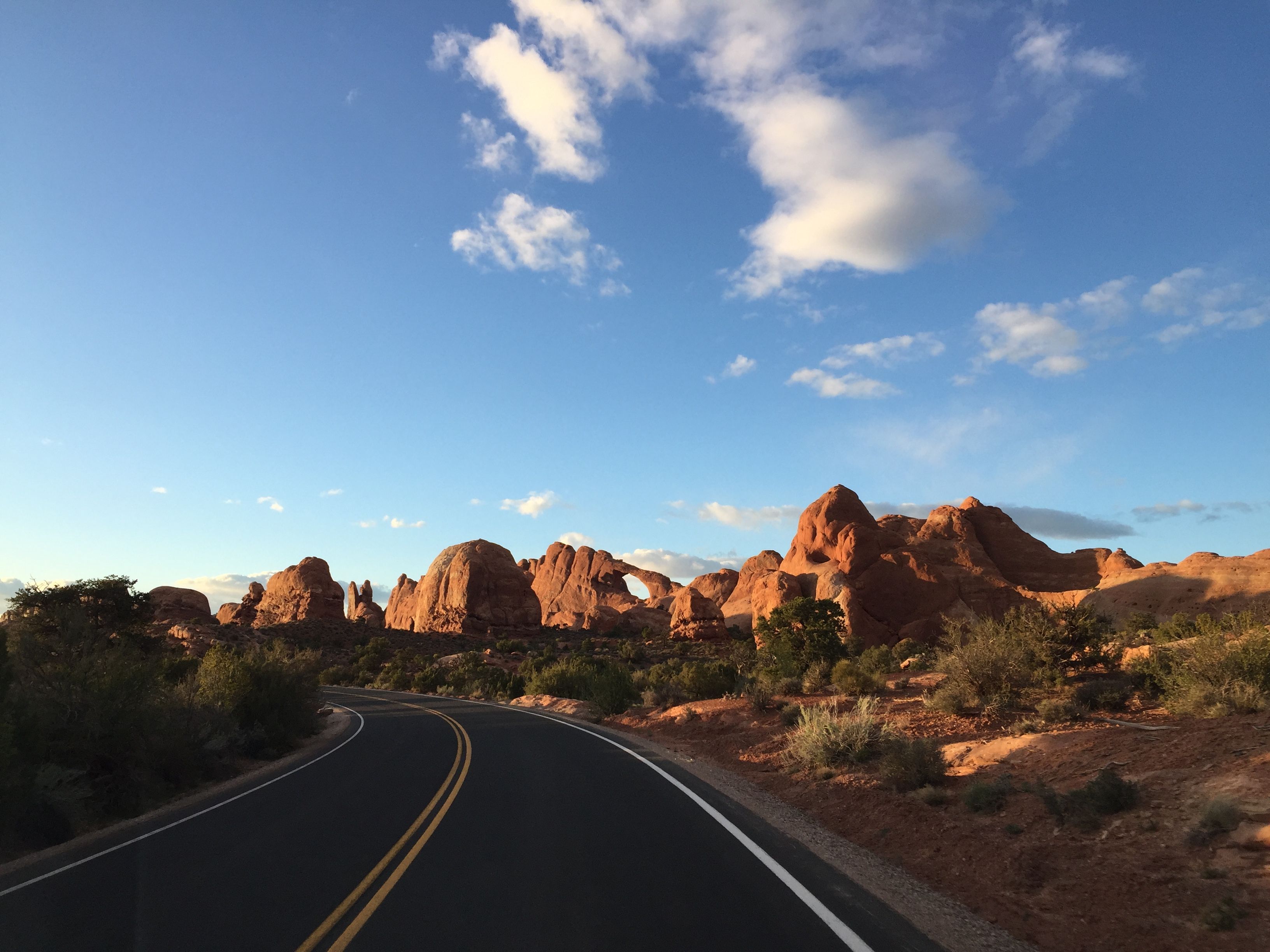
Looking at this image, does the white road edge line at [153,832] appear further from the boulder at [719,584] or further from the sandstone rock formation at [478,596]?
the boulder at [719,584]

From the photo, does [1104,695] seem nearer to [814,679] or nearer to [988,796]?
[988,796]

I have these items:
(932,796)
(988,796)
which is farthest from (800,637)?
(988,796)

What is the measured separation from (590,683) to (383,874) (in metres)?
23.9

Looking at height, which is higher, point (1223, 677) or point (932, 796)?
point (1223, 677)

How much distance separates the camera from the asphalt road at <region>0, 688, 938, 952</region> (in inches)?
207

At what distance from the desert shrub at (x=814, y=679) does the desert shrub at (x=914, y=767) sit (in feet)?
36.6

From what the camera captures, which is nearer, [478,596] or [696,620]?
[696,620]

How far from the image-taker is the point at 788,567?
237ft

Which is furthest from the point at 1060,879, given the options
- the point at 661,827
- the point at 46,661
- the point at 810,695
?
the point at 46,661

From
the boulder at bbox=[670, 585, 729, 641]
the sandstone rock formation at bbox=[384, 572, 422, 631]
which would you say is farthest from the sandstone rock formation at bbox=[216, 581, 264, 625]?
the boulder at bbox=[670, 585, 729, 641]

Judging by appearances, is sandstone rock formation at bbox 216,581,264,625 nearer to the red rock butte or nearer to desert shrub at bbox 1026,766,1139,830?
the red rock butte

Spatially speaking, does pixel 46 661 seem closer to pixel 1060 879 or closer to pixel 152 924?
pixel 152 924

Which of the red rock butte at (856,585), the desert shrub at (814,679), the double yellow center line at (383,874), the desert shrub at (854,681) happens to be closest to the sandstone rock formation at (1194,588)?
the red rock butte at (856,585)

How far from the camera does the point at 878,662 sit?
2833 cm
